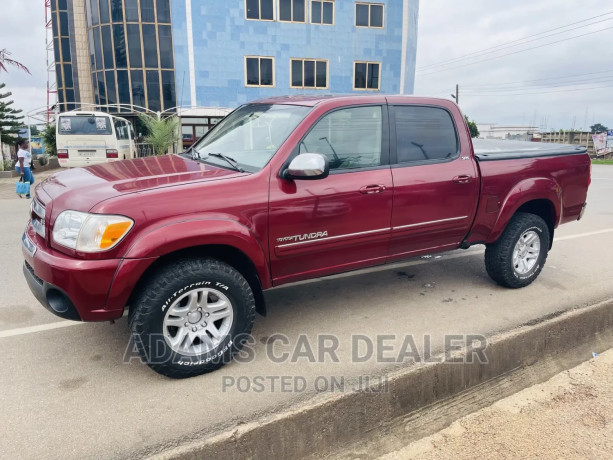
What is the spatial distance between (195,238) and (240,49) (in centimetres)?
2534

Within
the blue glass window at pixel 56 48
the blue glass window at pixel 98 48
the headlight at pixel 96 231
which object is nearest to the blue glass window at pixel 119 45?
the blue glass window at pixel 98 48

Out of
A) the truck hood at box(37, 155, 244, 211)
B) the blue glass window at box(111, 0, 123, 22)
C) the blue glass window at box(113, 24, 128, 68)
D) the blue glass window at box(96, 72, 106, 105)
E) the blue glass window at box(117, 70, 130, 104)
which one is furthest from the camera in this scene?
the blue glass window at box(96, 72, 106, 105)

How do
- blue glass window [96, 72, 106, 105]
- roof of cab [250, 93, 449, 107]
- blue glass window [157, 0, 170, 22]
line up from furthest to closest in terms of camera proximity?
1. blue glass window [96, 72, 106, 105]
2. blue glass window [157, 0, 170, 22]
3. roof of cab [250, 93, 449, 107]

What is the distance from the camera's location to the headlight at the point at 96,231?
2.66 meters

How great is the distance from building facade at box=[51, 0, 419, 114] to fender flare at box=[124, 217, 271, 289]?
23439 mm

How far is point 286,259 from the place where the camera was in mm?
3297

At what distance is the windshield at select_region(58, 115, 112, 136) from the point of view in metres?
16.0

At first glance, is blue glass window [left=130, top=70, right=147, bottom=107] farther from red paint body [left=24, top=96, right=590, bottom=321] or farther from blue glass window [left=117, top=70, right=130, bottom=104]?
red paint body [left=24, top=96, right=590, bottom=321]

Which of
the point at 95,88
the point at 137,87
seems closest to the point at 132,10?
the point at 137,87

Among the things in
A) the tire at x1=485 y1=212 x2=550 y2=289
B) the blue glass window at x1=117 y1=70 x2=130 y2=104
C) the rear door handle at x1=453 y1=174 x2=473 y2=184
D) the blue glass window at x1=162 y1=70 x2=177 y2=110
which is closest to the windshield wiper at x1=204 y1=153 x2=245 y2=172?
the rear door handle at x1=453 y1=174 x2=473 y2=184

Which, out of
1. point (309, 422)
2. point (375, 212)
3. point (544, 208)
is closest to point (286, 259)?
point (375, 212)

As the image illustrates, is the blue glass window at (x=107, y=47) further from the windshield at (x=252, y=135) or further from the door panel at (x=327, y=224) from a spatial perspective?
the door panel at (x=327, y=224)

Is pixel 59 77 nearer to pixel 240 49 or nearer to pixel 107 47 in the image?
pixel 107 47

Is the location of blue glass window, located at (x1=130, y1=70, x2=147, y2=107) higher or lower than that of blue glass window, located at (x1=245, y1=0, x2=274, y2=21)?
lower
